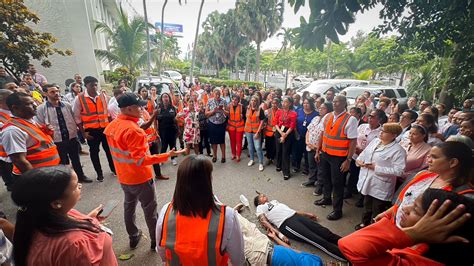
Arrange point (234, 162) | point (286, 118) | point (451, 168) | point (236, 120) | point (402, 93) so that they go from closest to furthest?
point (451, 168) < point (286, 118) < point (236, 120) < point (234, 162) < point (402, 93)

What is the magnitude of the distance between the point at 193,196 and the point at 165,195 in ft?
10.2

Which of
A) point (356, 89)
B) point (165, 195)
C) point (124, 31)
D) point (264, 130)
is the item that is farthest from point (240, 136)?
point (124, 31)

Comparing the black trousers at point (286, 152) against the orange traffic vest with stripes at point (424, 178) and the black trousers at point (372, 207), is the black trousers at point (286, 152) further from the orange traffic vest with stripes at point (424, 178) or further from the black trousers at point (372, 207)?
the orange traffic vest with stripes at point (424, 178)

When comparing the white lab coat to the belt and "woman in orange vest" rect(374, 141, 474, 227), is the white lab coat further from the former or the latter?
the belt

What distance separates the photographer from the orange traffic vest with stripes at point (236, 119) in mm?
5680

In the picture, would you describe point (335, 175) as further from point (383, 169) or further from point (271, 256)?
point (271, 256)

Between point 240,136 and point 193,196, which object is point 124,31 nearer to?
point 240,136

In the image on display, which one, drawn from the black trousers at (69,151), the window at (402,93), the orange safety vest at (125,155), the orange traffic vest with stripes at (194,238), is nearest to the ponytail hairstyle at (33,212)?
the orange traffic vest with stripes at (194,238)

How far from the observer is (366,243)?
3.50 ft

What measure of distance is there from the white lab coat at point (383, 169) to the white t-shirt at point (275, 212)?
110cm

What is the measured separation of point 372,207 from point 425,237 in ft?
8.36

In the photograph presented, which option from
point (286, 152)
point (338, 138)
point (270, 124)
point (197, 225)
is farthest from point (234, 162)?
point (197, 225)

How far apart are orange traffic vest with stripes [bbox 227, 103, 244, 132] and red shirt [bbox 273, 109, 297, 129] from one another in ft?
3.18

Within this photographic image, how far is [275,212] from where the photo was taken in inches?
122
